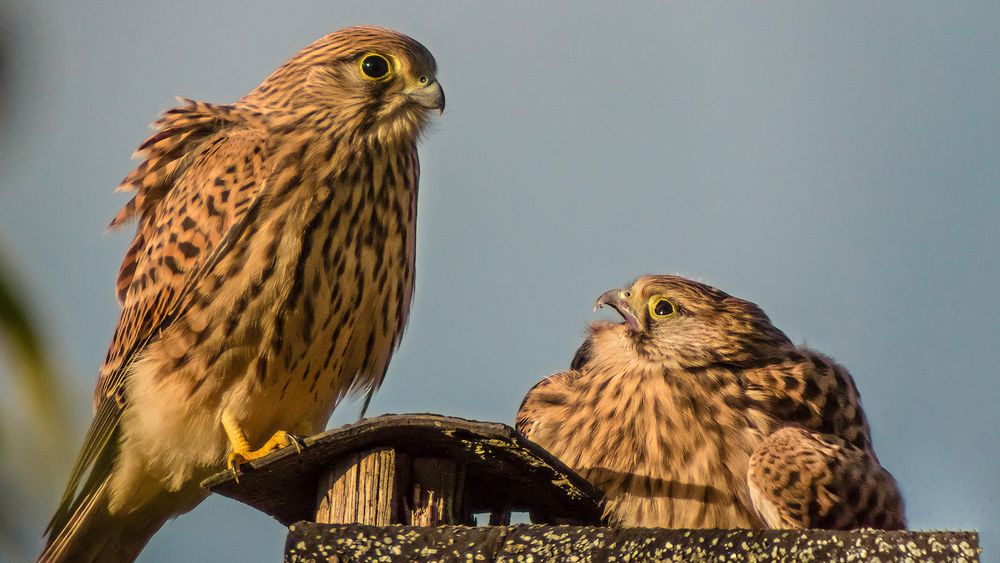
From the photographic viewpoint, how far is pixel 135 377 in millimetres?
4594

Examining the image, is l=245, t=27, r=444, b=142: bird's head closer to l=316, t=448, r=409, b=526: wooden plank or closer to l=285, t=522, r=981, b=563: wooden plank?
l=316, t=448, r=409, b=526: wooden plank

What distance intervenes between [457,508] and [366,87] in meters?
1.92

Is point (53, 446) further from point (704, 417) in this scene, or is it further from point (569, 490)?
point (704, 417)

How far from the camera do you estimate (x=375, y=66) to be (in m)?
4.93

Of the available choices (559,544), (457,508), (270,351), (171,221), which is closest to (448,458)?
(457,508)

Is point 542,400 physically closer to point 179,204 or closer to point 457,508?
point 457,508

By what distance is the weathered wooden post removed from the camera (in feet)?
10.1

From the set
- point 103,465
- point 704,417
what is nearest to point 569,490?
point 704,417

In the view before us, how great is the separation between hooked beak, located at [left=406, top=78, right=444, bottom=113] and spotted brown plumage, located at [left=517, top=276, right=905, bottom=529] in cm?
96

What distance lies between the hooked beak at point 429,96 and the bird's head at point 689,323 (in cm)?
95

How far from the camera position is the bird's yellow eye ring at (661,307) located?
4848 millimetres

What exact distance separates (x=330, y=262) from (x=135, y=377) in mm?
812

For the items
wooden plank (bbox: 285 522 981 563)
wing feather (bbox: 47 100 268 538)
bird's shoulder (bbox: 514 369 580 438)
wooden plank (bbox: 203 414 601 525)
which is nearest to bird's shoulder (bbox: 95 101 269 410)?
wing feather (bbox: 47 100 268 538)

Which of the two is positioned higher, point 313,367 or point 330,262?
point 330,262
